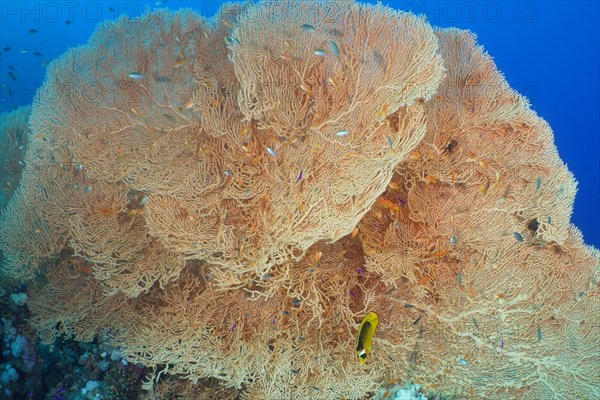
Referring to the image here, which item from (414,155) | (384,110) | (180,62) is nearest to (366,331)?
(414,155)

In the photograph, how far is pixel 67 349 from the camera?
4992 millimetres

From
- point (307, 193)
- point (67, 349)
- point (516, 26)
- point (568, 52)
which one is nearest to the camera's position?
point (307, 193)

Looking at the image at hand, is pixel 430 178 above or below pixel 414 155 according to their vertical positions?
below

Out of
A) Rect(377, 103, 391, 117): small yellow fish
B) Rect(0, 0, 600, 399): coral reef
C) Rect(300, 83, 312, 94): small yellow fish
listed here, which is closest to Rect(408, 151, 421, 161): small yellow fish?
Rect(0, 0, 600, 399): coral reef

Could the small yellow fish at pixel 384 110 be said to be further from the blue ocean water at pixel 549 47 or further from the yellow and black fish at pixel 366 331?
the blue ocean water at pixel 549 47

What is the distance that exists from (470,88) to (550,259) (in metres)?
2.17

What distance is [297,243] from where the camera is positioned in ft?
11.1

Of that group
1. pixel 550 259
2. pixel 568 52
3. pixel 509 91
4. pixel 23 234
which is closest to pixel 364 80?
pixel 509 91

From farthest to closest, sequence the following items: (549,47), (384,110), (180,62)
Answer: (549,47) → (180,62) → (384,110)

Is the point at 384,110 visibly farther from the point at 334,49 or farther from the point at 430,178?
the point at 430,178

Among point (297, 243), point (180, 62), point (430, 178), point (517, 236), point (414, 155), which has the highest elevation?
point (180, 62)

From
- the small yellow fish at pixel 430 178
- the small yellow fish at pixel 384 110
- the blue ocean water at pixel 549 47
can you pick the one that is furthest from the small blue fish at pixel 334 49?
the blue ocean water at pixel 549 47

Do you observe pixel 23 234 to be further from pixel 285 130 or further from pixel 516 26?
pixel 516 26

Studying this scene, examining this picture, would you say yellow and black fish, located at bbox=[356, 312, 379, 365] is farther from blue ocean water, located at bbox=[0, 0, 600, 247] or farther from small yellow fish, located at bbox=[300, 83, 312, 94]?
blue ocean water, located at bbox=[0, 0, 600, 247]
